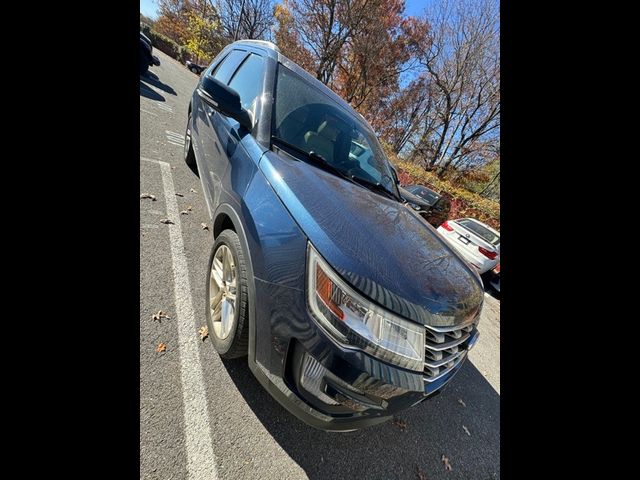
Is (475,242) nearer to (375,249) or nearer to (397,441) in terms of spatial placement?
(397,441)

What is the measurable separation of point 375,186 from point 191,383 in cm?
193

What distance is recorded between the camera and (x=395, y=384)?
117cm

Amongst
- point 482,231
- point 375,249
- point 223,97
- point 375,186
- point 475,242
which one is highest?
point 223,97

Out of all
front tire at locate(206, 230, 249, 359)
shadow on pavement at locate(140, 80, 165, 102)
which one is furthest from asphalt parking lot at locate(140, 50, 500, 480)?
shadow on pavement at locate(140, 80, 165, 102)

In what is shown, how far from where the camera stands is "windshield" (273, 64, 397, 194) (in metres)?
2.02

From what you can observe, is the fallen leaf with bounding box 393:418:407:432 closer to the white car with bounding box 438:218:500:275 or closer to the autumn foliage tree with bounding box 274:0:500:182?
→ the white car with bounding box 438:218:500:275

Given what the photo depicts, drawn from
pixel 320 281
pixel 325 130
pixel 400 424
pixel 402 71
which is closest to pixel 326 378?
pixel 320 281

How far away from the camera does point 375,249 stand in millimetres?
1374

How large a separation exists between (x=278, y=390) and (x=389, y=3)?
23219 mm

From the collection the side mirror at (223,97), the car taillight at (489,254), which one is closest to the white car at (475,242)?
the car taillight at (489,254)

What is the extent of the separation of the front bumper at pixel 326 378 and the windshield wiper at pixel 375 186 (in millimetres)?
1239
